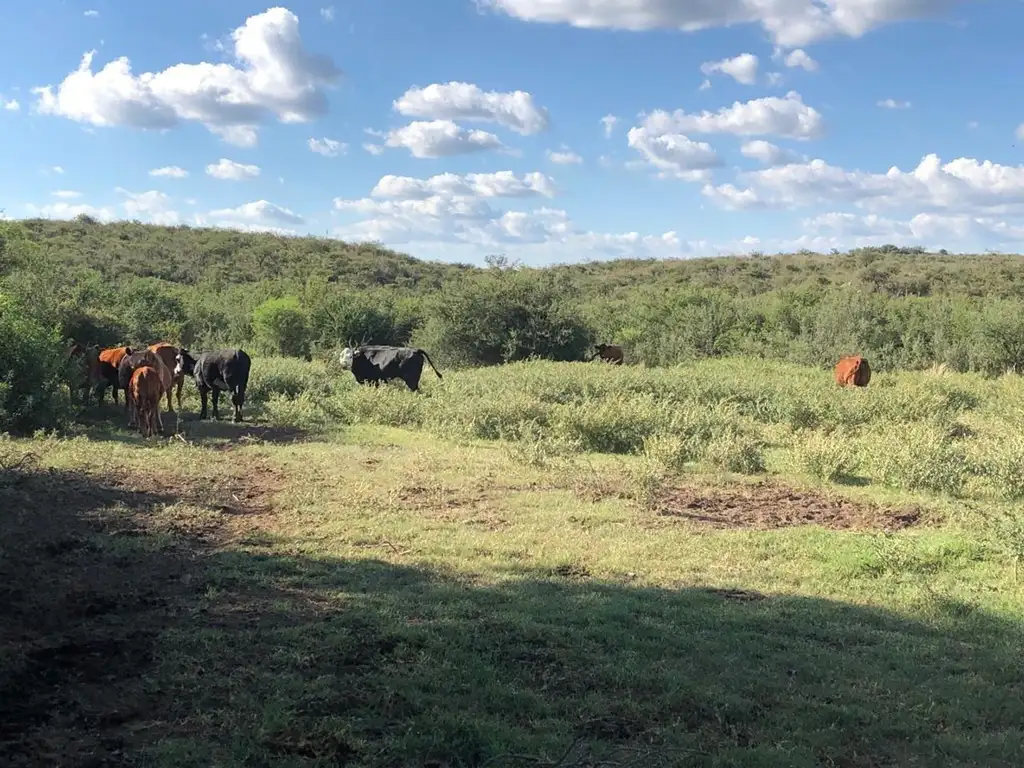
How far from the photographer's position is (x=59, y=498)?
795 cm

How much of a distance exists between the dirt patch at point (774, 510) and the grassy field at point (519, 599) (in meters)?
0.05

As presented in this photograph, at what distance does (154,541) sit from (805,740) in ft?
17.4

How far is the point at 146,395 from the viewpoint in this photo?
11.8 meters

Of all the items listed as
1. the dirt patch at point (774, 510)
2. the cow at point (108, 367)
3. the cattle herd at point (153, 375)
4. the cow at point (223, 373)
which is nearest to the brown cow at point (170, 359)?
the cattle herd at point (153, 375)

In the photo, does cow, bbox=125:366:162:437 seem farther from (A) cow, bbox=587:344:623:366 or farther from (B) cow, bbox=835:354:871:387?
(A) cow, bbox=587:344:623:366

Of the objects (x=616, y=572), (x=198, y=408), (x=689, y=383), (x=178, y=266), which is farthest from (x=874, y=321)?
(x=178, y=266)

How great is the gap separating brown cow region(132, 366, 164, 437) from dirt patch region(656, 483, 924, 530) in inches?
292

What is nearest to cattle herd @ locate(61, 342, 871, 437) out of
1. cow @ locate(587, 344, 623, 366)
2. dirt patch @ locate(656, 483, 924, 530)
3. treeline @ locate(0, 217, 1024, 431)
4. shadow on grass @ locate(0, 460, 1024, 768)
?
treeline @ locate(0, 217, 1024, 431)

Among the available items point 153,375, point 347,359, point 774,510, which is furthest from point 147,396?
point 774,510

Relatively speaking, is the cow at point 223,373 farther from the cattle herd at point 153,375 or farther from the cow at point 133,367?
the cow at point 133,367

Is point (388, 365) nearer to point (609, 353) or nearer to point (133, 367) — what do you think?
point (133, 367)

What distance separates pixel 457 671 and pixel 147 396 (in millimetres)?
8953

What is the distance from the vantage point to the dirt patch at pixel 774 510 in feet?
26.8

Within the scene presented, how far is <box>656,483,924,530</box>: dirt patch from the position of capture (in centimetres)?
818
